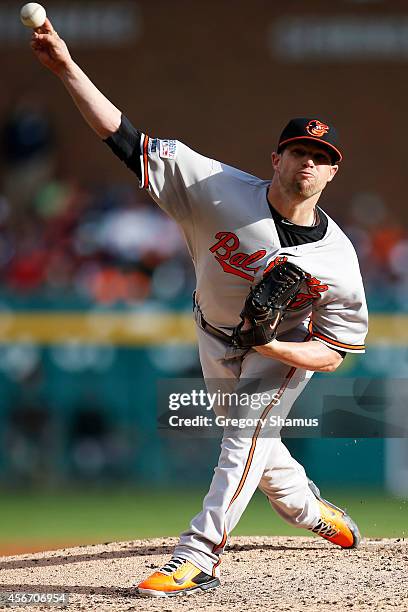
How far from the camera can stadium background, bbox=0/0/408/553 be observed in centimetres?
754

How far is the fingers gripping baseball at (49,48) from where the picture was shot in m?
3.48

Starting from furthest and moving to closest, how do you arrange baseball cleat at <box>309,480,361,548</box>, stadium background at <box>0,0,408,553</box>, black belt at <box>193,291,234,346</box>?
1. stadium background at <box>0,0,408,553</box>
2. baseball cleat at <box>309,480,361,548</box>
3. black belt at <box>193,291,234,346</box>

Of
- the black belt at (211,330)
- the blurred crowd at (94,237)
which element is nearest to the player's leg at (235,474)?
the black belt at (211,330)

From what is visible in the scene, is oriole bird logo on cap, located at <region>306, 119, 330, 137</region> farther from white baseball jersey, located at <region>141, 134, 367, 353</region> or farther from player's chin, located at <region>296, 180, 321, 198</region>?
white baseball jersey, located at <region>141, 134, 367, 353</region>

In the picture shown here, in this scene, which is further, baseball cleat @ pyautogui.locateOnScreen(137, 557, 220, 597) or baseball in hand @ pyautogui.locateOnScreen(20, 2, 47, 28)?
baseball cleat @ pyautogui.locateOnScreen(137, 557, 220, 597)

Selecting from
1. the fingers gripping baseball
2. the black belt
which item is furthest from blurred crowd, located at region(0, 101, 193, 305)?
the fingers gripping baseball

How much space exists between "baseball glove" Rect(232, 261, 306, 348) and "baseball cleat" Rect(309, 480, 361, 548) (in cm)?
110

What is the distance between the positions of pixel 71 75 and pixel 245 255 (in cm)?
85

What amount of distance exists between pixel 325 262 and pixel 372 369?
397 centimetres

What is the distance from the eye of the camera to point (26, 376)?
25.4ft

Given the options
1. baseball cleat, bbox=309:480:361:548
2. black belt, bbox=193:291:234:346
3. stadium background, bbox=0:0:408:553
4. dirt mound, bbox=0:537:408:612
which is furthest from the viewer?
stadium background, bbox=0:0:408:553

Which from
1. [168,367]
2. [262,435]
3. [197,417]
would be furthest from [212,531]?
[168,367]

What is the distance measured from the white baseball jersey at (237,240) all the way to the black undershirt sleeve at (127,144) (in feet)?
0.07

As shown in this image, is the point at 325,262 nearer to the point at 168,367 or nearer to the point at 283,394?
→ the point at 283,394
